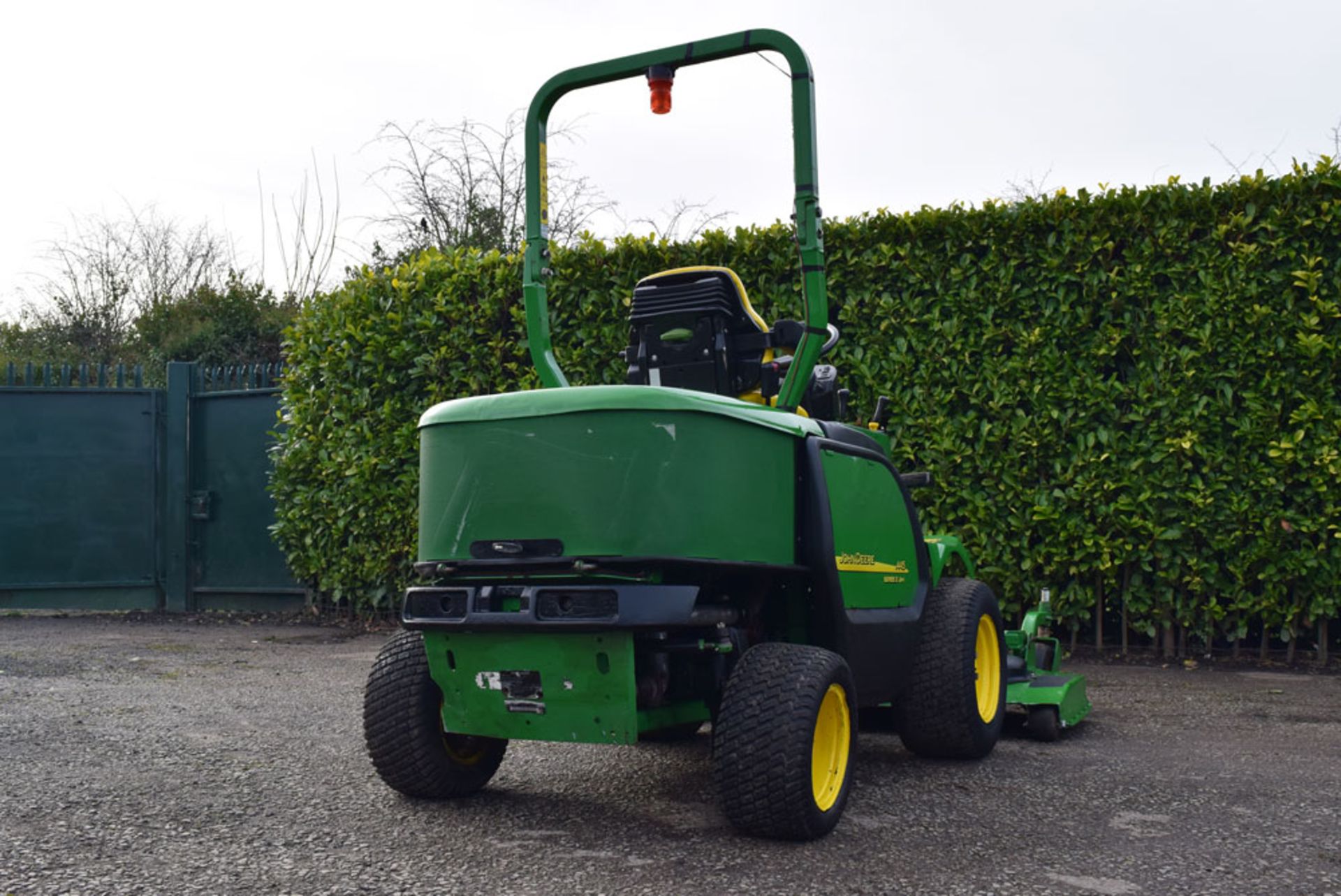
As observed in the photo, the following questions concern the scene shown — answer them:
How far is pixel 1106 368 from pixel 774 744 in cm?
486

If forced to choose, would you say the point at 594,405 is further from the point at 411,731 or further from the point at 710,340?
the point at 411,731

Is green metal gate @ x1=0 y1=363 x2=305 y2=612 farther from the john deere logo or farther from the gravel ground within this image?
the john deere logo

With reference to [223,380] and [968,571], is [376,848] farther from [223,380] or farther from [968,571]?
[223,380]

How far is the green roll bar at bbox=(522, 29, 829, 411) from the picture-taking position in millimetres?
4219

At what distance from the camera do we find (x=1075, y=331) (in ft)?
24.7

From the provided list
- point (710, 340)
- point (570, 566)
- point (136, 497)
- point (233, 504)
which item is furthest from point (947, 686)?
point (136, 497)

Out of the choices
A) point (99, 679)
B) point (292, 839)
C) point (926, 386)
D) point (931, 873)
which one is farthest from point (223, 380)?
point (931, 873)

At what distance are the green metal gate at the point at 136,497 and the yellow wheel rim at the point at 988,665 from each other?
22.7ft

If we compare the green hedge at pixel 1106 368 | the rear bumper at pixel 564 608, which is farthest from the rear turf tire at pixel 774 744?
the green hedge at pixel 1106 368

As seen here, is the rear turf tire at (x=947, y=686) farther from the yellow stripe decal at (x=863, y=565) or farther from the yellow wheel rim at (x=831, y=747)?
the yellow wheel rim at (x=831, y=747)

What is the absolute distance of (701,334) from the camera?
464 centimetres

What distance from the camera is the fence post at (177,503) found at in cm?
1062

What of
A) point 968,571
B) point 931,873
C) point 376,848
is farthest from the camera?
point 968,571

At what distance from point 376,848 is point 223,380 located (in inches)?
319
